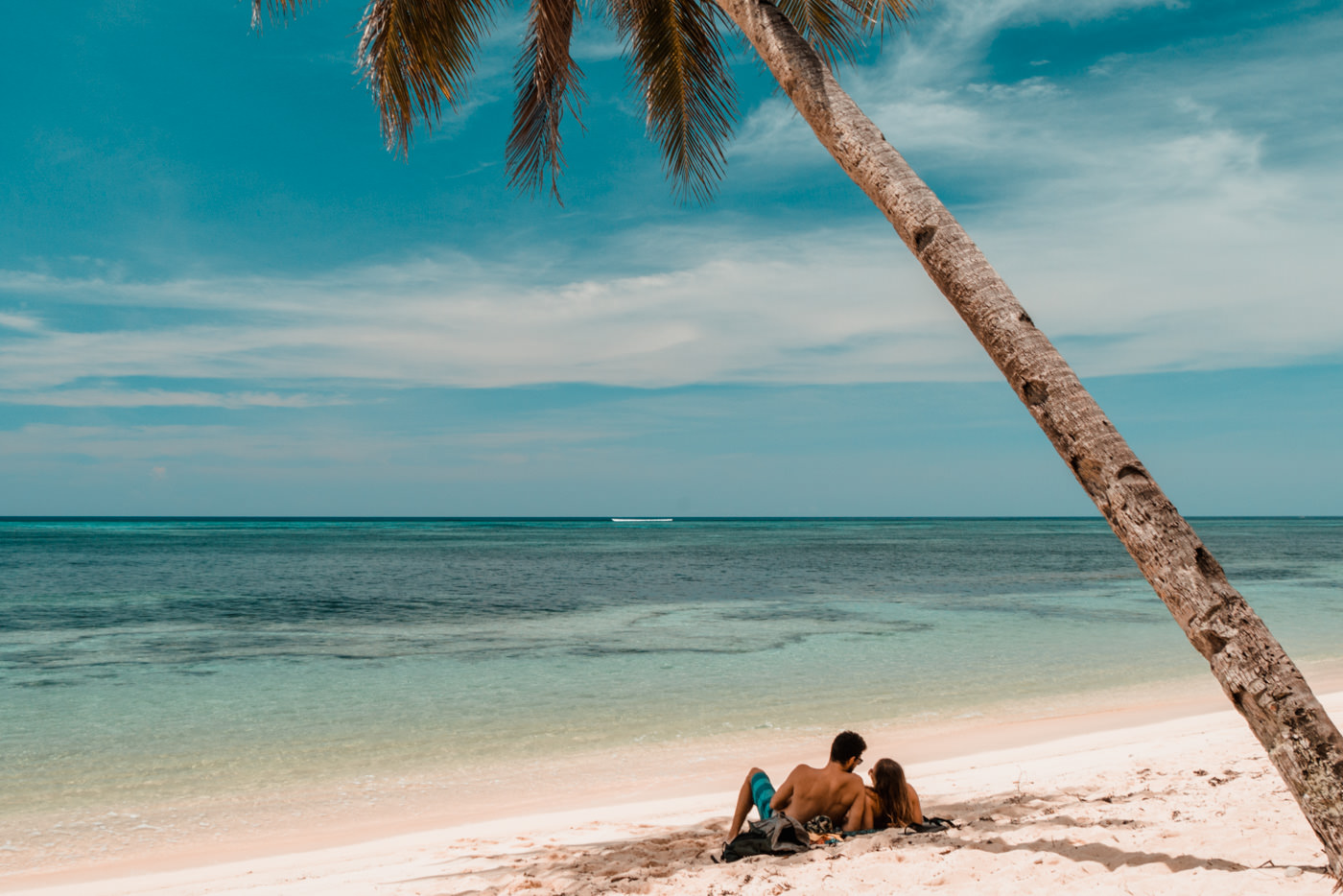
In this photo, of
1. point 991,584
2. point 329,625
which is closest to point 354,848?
point 329,625

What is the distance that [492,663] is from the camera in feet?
42.8

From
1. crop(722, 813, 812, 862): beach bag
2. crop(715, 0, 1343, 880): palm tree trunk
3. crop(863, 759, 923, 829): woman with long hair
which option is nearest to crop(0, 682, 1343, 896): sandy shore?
crop(722, 813, 812, 862): beach bag

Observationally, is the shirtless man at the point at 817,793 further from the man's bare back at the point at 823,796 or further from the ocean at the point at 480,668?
the ocean at the point at 480,668

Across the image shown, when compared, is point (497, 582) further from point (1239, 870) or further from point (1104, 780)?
point (1239, 870)

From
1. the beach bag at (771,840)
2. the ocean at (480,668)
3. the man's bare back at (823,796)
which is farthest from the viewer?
the ocean at (480,668)

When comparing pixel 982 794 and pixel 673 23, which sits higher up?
pixel 673 23

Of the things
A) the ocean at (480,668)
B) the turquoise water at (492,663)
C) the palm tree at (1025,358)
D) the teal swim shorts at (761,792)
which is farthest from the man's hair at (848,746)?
the turquoise water at (492,663)

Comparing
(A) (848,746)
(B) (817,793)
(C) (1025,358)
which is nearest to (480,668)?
(B) (817,793)

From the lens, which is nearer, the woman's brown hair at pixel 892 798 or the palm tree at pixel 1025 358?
the palm tree at pixel 1025 358

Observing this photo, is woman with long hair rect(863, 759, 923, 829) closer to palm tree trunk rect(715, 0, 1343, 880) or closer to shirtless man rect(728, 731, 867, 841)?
shirtless man rect(728, 731, 867, 841)

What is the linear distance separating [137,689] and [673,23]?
35.8 feet

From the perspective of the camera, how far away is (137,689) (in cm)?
1104

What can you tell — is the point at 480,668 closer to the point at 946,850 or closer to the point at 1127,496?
the point at 946,850

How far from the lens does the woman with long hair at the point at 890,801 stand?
5109mm
